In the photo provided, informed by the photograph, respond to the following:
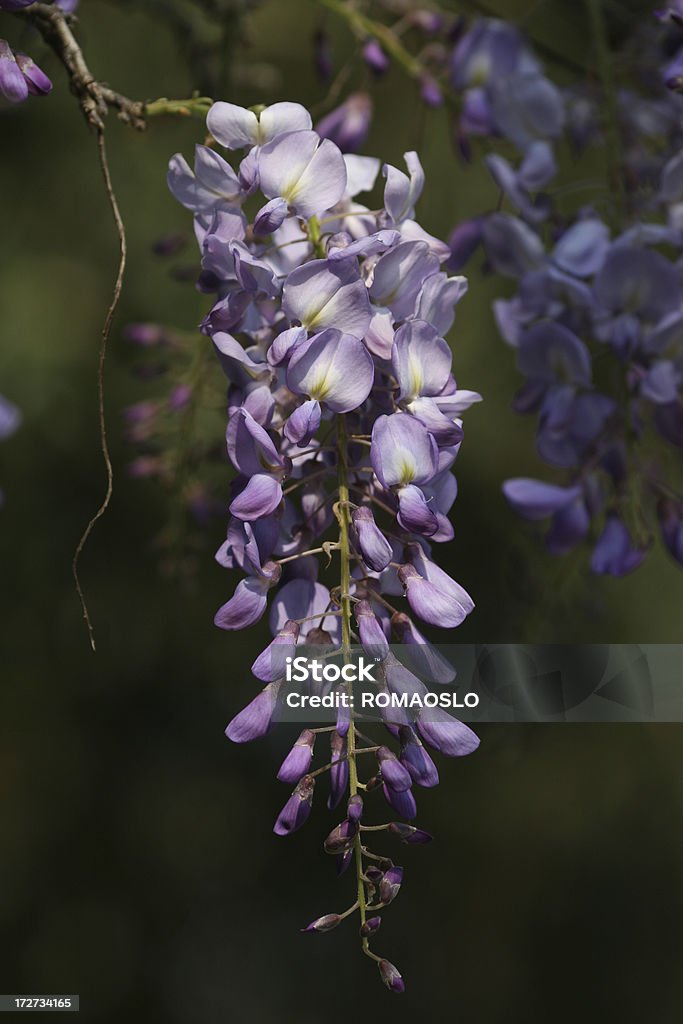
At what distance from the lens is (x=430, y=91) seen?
2.89 feet

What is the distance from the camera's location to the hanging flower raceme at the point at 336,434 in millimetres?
495

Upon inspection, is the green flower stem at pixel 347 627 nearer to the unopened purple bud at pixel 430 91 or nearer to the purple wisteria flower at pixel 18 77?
the purple wisteria flower at pixel 18 77

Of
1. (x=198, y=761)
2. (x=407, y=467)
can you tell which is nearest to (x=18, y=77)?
(x=407, y=467)

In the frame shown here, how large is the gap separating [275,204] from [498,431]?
1.43 metres

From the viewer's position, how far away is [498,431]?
6.27 ft

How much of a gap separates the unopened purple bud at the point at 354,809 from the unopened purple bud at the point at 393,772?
0.07 feet

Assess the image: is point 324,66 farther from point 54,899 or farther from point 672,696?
point 54,899

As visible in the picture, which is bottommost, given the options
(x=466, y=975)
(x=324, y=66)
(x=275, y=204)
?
(x=466, y=975)

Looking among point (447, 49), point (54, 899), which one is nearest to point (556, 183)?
point (447, 49)

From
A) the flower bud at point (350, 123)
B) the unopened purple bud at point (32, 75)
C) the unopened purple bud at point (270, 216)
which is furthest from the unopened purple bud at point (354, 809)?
the flower bud at point (350, 123)

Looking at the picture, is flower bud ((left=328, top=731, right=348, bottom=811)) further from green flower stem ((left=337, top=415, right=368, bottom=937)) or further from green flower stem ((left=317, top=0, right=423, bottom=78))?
green flower stem ((left=317, top=0, right=423, bottom=78))

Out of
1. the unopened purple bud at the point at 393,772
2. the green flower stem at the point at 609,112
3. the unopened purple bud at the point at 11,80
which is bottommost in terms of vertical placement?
the unopened purple bud at the point at 393,772

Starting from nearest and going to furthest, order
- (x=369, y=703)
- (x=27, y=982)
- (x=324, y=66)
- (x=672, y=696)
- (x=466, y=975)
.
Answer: (x=369, y=703), (x=672, y=696), (x=324, y=66), (x=27, y=982), (x=466, y=975)

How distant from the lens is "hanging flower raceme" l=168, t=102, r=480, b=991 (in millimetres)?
495
